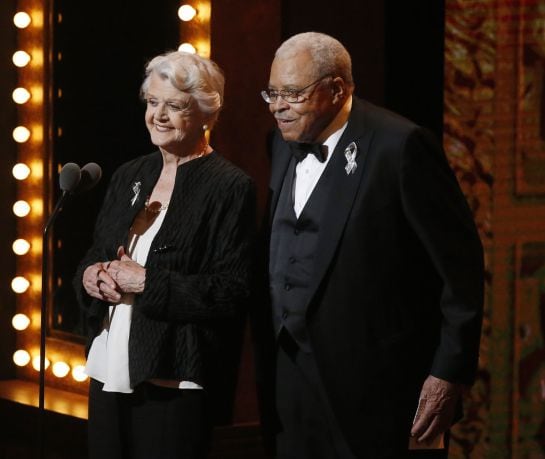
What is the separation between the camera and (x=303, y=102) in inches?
102

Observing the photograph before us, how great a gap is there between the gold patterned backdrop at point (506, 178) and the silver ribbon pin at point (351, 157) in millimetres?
1278

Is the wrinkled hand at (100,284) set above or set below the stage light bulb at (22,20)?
below

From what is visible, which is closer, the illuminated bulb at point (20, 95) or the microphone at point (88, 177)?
the microphone at point (88, 177)

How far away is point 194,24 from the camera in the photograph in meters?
4.08

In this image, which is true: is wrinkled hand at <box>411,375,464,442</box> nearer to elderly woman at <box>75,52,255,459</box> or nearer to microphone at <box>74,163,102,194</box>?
elderly woman at <box>75,52,255,459</box>

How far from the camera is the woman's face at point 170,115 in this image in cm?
285

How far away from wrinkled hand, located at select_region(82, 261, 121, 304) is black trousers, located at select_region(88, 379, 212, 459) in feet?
0.72

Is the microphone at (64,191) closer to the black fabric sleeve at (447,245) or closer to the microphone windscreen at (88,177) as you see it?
the microphone windscreen at (88,177)

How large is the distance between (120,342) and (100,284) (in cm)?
15

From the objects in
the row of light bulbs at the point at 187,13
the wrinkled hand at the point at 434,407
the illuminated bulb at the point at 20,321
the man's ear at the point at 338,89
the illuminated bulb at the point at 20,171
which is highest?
the row of light bulbs at the point at 187,13

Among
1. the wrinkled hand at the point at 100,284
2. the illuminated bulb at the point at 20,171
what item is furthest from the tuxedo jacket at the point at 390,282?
the illuminated bulb at the point at 20,171

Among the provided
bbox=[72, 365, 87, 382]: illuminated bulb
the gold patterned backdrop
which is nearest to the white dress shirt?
the gold patterned backdrop

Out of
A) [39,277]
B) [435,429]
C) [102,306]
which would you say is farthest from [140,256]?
[39,277]

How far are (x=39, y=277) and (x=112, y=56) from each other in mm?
1026
